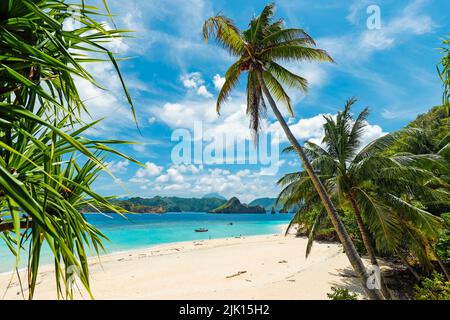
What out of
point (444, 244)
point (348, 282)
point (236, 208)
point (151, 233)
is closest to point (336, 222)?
point (348, 282)

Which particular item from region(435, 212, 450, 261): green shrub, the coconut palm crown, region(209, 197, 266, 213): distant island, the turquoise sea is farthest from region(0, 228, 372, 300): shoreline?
region(209, 197, 266, 213): distant island

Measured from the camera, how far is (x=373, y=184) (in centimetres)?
745

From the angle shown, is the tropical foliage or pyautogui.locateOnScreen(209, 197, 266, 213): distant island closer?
the tropical foliage

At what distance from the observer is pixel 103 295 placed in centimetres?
894

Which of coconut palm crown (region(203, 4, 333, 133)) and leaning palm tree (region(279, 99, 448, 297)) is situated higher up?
coconut palm crown (region(203, 4, 333, 133))

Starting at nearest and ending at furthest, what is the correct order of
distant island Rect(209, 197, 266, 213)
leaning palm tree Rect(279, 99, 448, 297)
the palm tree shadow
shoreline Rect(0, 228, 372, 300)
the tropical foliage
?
the tropical foliage
leaning palm tree Rect(279, 99, 448, 297)
shoreline Rect(0, 228, 372, 300)
the palm tree shadow
distant island Rect(209, 197, 266, 213)

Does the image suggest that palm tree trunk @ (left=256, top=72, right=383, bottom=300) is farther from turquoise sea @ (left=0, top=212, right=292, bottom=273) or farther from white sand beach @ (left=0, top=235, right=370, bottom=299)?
turquoise sea @ (left=0, top=212, right=292, bottom=273)

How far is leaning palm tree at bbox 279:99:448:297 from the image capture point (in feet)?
21.2

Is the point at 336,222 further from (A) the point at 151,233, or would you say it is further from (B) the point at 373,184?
(A) the point at 151,233

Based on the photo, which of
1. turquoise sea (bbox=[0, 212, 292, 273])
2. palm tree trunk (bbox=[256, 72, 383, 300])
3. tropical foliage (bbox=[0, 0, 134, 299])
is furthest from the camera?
turquoise sea (bbox=[0, 212, 292, 273])
